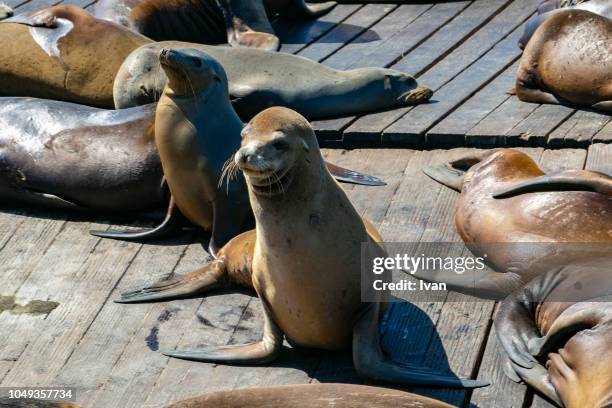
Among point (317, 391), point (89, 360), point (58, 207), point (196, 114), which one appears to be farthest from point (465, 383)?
point (58, 207)

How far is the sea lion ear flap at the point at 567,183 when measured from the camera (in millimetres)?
4871

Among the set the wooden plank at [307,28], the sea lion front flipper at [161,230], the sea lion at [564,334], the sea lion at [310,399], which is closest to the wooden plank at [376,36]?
the wooden plank at [307,28]

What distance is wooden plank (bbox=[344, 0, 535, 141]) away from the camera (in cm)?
666

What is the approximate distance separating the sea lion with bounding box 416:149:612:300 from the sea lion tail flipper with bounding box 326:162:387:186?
70 centimetres

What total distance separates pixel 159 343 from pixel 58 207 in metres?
1.57

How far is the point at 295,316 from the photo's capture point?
445 centimetres

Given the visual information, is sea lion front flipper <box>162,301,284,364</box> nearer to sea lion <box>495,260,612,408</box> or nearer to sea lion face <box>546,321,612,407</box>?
sea lion <box>495,260,612,408</box>

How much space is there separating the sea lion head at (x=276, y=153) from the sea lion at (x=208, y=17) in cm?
353

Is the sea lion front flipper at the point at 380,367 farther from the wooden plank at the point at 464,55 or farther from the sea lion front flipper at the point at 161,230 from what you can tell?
the wooden plank at the point at 464,55

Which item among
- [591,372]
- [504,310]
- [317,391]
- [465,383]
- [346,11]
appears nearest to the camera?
[317,391]

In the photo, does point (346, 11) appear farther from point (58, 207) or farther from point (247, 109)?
point (58, 207)

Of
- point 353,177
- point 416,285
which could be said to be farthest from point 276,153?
point 353,177

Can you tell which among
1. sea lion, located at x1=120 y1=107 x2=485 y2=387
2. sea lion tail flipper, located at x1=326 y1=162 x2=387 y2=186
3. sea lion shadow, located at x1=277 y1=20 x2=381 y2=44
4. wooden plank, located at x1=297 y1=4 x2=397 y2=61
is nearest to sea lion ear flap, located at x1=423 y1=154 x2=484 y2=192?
sea lion tail flipper, located at x1=326 y1=162 x2=387 y2=186

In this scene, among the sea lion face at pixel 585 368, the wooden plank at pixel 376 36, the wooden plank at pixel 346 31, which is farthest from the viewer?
the wooden plank at pixel 346 31
